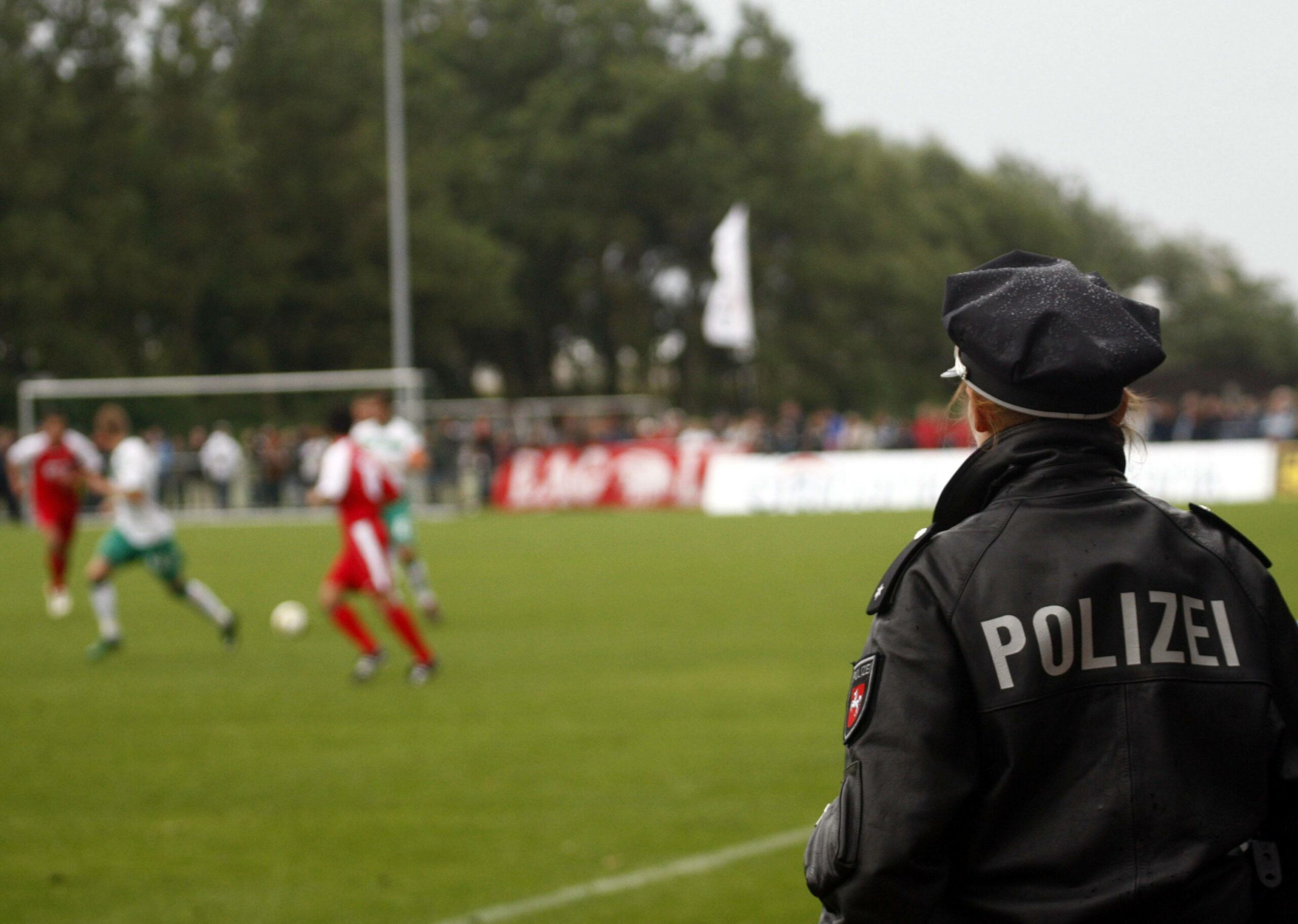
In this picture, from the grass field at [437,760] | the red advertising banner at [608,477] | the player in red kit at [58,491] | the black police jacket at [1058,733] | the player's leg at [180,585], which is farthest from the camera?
the red advertising banner at [608,477]

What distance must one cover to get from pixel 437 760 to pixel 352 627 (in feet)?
9.03

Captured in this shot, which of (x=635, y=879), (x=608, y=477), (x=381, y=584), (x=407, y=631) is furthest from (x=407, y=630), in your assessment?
(x=608, y=477)

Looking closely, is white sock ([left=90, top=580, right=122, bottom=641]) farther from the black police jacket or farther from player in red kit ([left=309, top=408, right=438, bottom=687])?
the black police jacket

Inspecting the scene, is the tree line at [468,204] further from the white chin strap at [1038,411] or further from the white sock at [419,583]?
the white chin strap at [1038,411]

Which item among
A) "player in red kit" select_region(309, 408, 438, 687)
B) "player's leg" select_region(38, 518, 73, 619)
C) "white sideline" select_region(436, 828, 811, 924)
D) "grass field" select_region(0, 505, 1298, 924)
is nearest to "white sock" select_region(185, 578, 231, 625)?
"grass field" select_region(0, 505, 1298, 924)

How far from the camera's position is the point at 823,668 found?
1085 cm

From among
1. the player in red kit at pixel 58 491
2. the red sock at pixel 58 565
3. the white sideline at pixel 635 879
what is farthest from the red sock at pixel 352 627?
the red sock at pixel 58 565

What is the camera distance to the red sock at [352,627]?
10.6 meters

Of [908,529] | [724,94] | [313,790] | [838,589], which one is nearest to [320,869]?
[313,790]

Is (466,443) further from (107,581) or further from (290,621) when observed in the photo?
(107,581)

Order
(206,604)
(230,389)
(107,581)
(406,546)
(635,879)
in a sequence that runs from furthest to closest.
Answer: (230,389), (406,546), (206,604), (107,581), (635,879)

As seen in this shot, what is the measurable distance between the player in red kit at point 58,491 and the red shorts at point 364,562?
20.2ft

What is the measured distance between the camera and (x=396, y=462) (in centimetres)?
1459

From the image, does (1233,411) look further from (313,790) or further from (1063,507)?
(1063,507)
